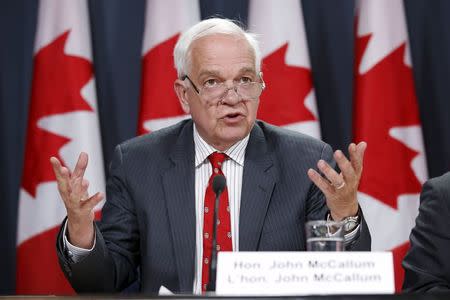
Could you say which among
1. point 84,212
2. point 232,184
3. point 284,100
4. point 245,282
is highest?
point 284,100

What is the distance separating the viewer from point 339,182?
2.09 metres

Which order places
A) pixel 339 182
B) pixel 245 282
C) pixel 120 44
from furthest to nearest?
pixel 120 44
pixel 339 182
pixel 245 282

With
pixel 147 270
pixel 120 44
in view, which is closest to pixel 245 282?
pixel 147 270

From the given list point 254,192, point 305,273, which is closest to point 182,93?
point 254,192

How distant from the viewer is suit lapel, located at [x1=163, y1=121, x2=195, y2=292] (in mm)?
2439

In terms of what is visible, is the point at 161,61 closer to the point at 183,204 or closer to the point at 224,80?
the point at 224,80

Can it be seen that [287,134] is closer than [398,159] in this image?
Yes

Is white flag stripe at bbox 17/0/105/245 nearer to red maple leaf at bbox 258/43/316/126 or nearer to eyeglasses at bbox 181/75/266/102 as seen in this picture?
red maple leaf at bbox 258/43/316/126

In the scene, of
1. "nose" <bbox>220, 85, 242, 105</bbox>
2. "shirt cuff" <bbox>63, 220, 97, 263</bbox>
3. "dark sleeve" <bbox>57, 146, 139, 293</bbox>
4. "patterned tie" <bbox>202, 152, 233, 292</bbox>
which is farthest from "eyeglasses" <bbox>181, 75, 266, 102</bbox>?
"shirt cuff" <bbox>63, 220, 97, 263</bbox>

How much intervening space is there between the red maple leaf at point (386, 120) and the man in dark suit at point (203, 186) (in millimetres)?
667

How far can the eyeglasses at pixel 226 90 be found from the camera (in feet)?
8.32

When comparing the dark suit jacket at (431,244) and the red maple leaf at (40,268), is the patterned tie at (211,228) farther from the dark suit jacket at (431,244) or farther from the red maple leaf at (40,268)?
the red maple leaf at (40,268)

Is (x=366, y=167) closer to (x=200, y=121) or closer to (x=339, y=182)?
(x=200, y=121)

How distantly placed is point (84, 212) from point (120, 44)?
5.51 feet
